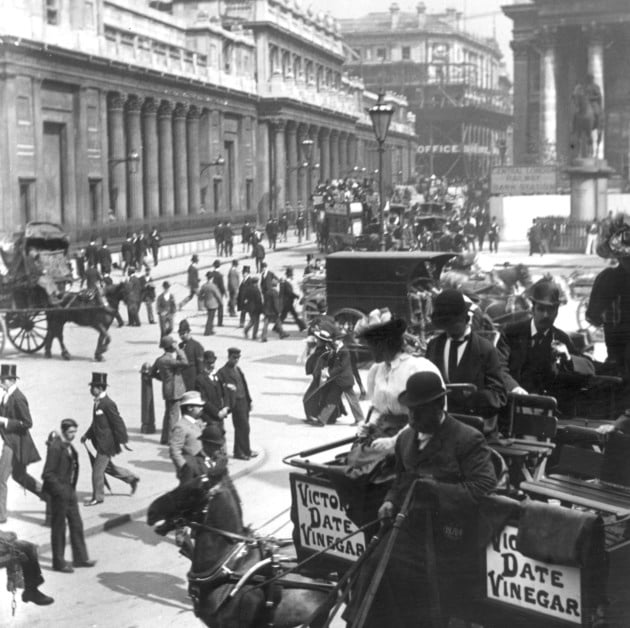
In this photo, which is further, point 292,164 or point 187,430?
point 292,164

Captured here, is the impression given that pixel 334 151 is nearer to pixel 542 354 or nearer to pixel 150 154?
pixel 150 154

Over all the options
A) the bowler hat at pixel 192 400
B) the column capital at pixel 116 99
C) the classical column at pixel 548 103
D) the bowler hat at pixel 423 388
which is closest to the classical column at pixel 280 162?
the classical column at pixel 548 103

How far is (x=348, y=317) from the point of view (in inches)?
932

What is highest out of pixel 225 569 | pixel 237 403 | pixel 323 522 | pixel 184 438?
pixel 323 522

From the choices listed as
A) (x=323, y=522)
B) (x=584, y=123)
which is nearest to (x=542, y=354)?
(x=323, y=522)

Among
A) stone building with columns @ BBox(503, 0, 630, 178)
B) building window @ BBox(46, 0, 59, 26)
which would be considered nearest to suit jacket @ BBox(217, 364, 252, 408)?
building window @ BBox(46, 0, 59, 26)

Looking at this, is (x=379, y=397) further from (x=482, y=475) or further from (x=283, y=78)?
(x=283, y=78)

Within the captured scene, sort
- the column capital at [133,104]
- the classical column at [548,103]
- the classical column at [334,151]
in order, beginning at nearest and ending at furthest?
the column capital at [133,104]
the classical column at [334,151]
the classical column at [548,103]

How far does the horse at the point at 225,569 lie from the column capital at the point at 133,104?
31196 millimetres

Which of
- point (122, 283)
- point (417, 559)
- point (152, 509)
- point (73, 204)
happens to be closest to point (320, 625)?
point (417, 559)

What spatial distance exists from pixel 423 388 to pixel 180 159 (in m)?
43.6

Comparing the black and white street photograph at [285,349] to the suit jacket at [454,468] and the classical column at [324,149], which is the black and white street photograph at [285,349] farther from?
the classical column at [324,149]

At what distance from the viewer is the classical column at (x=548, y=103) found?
7456 cm

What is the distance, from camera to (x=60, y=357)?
2300 centimetres
